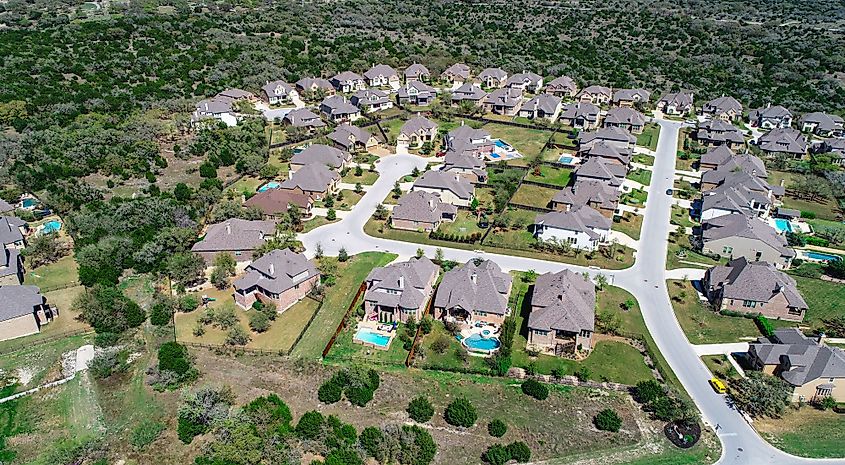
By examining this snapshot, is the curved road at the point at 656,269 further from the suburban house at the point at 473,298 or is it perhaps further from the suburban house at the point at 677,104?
the suburban house at the point at 677,104

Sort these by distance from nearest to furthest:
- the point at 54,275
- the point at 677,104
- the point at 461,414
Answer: the point at 461,414 → the point at 54,275 → the point at 677,104

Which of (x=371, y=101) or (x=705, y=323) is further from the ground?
(x=371, y=101)

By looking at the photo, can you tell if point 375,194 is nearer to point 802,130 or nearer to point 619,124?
point 619,124

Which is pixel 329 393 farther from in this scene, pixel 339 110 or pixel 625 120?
pixel 625 120

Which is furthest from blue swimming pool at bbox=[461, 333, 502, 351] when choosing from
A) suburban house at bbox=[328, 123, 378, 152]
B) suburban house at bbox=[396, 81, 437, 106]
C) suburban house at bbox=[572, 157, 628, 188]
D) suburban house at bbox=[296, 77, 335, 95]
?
suburban house at bbox=[296, 77, 335, 95]

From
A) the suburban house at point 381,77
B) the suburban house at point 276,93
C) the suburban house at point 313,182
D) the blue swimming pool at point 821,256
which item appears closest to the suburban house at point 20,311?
the suburban house at point 313,182

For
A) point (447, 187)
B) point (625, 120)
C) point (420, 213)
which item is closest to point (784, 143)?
point (625, 120)

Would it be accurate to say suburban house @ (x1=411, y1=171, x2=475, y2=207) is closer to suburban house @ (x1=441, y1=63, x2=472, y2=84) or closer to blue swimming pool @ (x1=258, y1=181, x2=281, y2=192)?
blue swimming pool @ (x1=258, y1=181, x2=281, y2=192)
